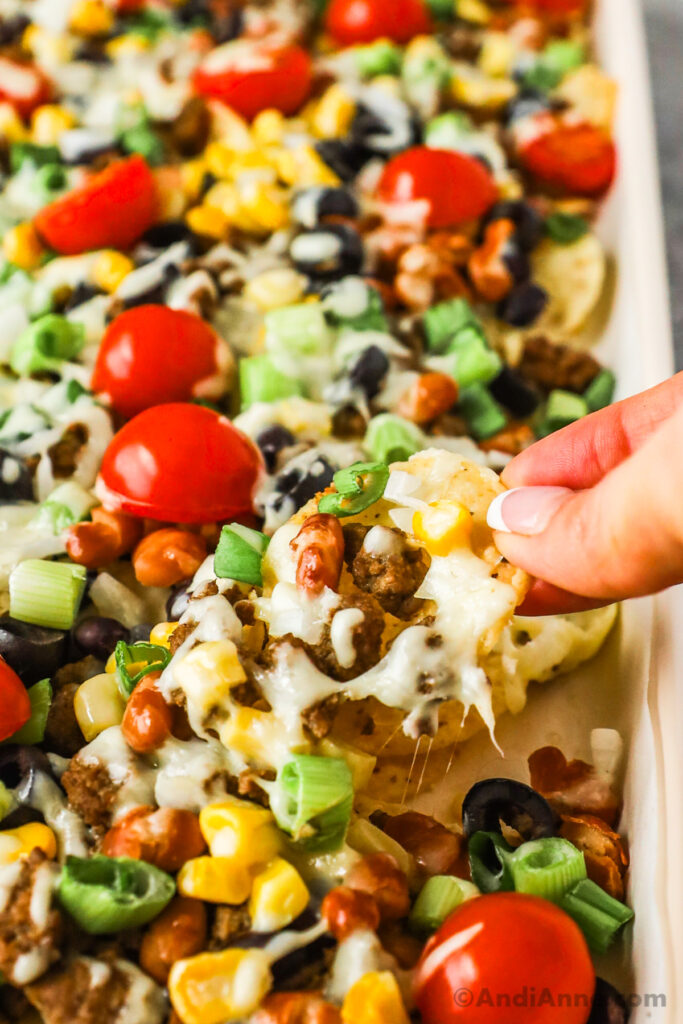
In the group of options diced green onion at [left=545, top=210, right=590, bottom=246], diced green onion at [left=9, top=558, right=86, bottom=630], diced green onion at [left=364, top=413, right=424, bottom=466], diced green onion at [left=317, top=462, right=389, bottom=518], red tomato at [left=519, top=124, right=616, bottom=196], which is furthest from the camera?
red tomato at [left=519, top=124, right=616, bottom=196]

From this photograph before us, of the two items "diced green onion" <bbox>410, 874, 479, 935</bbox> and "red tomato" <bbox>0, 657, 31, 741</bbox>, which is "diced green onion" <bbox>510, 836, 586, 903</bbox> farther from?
"red tomato" <bbox>0, 657, 31, 741</bbox>

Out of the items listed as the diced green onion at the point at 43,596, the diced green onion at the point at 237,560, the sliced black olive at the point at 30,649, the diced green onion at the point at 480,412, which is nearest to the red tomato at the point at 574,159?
the diced green onion at the point at 480,412

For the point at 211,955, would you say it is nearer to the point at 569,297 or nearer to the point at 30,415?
the point at 30,415

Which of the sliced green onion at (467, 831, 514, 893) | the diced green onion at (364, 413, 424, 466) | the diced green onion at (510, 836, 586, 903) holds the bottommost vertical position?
the sliced green onion at (467, 831, 514, 893)

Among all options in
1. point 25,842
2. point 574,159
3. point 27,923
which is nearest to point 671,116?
point 574,159

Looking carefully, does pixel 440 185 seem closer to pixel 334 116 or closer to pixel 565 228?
pixel 565 228

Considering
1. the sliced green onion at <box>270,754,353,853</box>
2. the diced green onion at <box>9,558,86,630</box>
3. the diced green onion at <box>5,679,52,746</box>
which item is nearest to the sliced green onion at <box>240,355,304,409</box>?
the diced green onion at <box>9,558,86,630</box>

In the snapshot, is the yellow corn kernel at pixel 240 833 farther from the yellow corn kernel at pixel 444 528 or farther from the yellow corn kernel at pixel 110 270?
the yellow corn kernel at pixel 110 270

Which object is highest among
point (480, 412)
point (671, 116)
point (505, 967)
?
point (671, 116)
